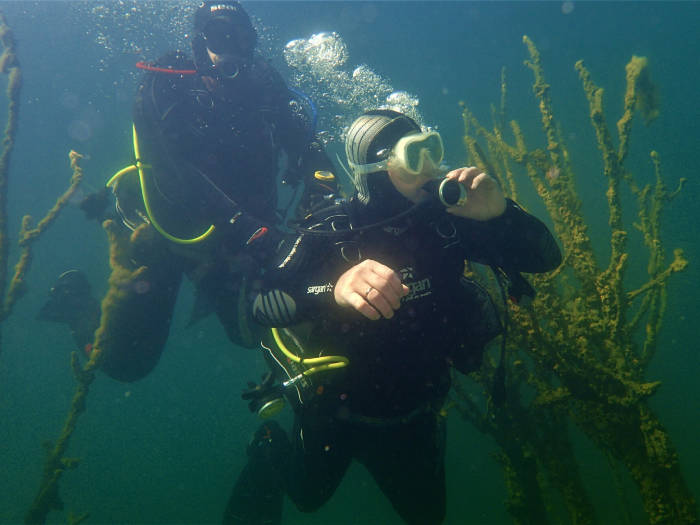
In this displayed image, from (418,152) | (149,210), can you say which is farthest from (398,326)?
(149,210)

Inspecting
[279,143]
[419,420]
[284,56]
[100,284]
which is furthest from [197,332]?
[419,420]

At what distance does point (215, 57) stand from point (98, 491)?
108 ft

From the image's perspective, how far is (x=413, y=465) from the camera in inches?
107

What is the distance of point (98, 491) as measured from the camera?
26141 mm

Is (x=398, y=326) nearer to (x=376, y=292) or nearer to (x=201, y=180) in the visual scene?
(x=376, y=292)

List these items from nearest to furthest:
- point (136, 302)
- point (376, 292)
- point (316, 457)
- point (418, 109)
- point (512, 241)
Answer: point (376, 292)
point (512, 241)
point (316, 457)
point (136, 302)
point (418, 109)

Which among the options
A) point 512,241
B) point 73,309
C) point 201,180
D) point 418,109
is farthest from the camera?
point 418,109

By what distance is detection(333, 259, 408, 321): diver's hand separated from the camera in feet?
5.06

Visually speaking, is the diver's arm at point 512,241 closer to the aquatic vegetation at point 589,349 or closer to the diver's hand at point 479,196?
the diver's hand at point 479,196

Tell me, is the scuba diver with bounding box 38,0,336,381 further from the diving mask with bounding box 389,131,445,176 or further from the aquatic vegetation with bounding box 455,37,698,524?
the aquatic vegetation with bounding box 455,37,698,524

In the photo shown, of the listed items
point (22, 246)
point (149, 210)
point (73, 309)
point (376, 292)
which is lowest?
point (376, 292)

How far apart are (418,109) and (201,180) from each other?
19.6 metres

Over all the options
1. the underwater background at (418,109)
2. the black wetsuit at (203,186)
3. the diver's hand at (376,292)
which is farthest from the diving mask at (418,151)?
the underwater background at (418,109)

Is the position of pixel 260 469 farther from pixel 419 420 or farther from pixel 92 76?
pixel 92 76
